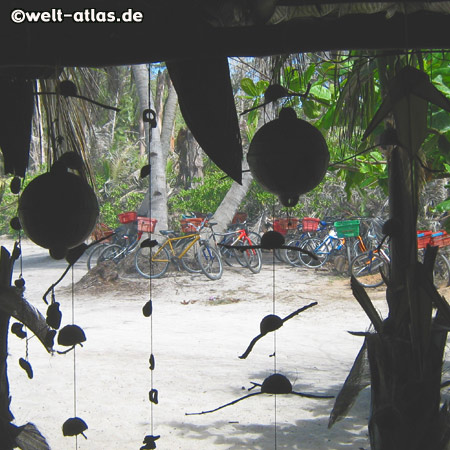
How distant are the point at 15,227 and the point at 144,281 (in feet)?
22.2

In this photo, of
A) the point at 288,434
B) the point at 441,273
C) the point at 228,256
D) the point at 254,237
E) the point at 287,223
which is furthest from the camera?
the point at 228,256

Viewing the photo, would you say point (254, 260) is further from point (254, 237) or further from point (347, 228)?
point (347, 228)

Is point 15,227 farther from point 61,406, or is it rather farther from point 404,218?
point 61,406

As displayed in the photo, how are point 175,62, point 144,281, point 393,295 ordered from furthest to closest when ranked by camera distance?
point 144,281, point 393,295, point 175,62

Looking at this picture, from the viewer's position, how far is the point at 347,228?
7742 millimetres

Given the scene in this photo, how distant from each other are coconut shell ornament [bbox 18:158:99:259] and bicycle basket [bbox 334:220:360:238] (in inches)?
274

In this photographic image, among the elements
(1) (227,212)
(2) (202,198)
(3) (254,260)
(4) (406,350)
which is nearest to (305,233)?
(3) (254,260)

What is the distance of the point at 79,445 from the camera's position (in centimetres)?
278

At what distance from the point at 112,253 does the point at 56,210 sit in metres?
7.41

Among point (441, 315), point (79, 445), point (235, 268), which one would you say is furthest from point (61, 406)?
point (235, 268)

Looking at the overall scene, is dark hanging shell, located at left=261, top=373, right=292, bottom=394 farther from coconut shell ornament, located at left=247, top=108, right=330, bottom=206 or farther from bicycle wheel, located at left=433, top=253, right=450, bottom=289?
bicycle wheel, located at left=433, top=253, right=450, bottom=289

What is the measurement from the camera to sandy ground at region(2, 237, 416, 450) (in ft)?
9.80

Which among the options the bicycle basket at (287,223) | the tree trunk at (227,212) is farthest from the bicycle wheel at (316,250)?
the tree trunk at (227,212)

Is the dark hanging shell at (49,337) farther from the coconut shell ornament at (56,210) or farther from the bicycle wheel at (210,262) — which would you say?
the bicycle wheel at (210,262)
